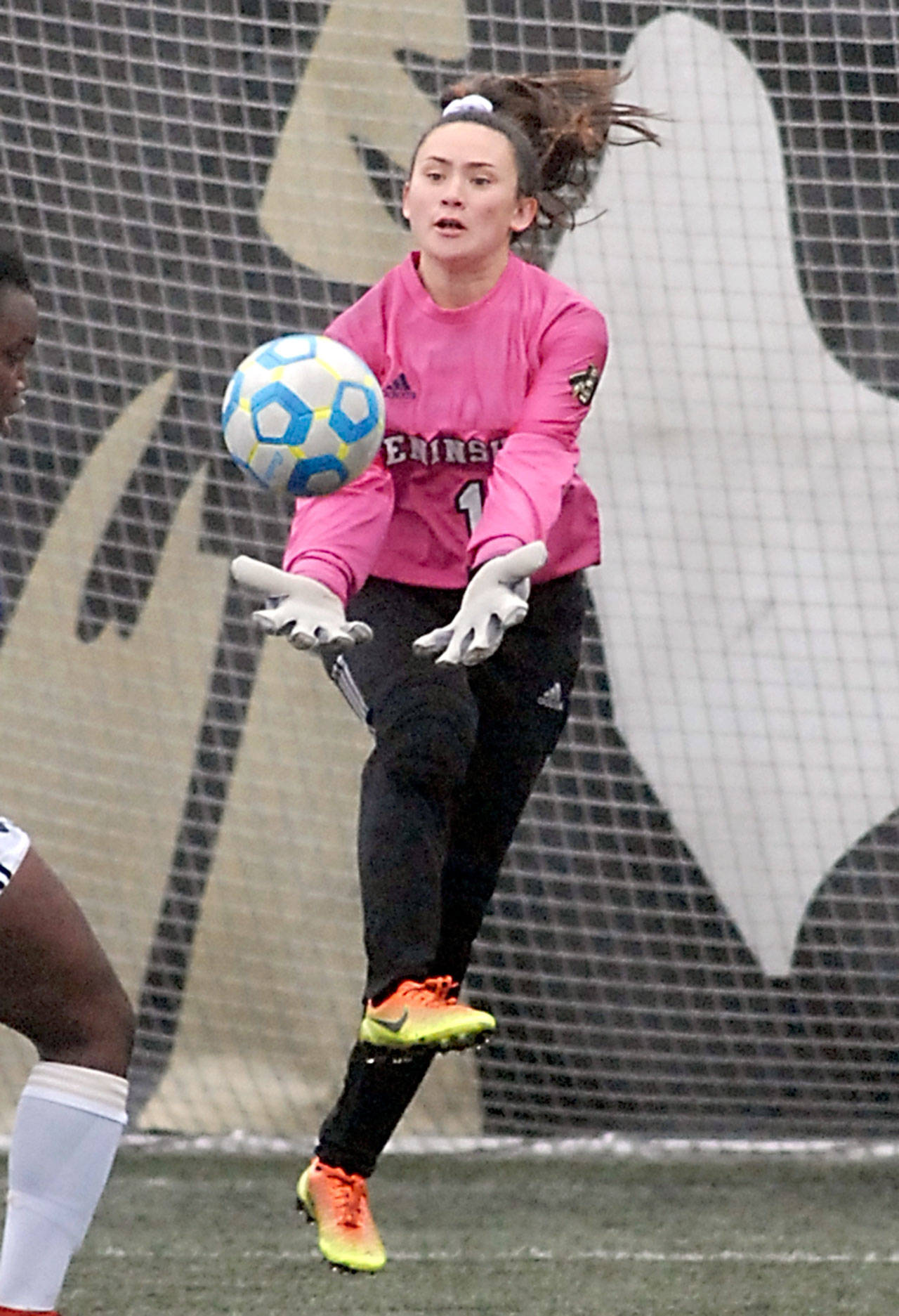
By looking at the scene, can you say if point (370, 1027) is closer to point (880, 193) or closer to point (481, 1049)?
point (481, 1049)

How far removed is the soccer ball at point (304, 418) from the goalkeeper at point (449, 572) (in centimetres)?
16

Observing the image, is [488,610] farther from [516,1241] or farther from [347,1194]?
[516,1241]

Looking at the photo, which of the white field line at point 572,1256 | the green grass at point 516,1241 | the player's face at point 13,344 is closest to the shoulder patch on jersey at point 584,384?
the player's face at point 13,344

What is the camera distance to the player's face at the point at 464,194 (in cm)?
354

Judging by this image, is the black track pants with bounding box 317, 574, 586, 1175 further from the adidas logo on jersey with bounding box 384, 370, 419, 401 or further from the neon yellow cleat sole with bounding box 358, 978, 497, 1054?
the adidas logo on jersey with bounding box 384, 370, 419, 401

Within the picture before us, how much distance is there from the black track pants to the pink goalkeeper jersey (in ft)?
0.34

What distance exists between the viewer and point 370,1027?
131 inches

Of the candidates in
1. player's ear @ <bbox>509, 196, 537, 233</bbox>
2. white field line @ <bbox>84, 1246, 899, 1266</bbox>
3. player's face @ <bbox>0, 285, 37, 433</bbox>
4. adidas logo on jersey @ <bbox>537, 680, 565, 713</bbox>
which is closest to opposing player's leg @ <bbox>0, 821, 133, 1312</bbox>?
player's face @ <bbox>0, 285, 37, 433</bbox>

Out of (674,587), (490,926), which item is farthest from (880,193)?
(490,926)

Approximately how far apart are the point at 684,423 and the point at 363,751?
1.22m

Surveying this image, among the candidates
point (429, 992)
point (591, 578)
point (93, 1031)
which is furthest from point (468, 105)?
point (591, 578)

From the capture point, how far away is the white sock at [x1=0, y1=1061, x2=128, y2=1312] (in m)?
2.93

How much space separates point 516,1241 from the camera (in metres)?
4.87

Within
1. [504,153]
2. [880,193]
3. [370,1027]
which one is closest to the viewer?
[370,1027]
